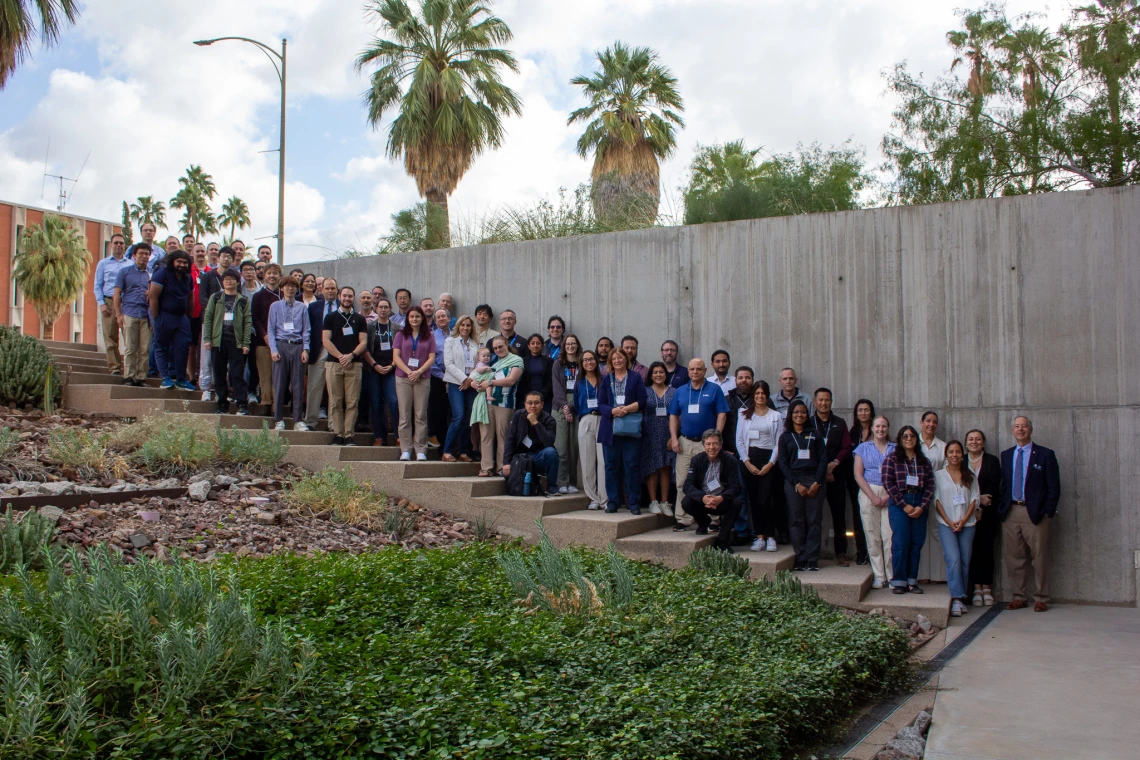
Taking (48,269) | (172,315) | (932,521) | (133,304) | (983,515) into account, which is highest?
(48,269)

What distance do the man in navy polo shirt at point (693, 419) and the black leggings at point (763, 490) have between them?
1.63 ft

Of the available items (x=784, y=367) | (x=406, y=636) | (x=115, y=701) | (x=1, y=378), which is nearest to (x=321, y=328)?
(x=1, y=378)

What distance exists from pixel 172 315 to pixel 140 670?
8558 mm

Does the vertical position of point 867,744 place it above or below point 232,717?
below

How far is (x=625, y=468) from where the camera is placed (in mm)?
10062

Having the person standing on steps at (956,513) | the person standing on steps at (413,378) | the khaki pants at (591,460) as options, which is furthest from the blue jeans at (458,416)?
the person standing on steps at (956,513)

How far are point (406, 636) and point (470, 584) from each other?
139cm

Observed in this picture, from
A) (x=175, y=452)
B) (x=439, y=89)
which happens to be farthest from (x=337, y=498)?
(x=439, y=89)

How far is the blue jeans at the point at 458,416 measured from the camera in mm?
10859

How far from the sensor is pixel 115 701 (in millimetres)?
3557

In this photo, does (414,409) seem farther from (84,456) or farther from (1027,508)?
(1027,508)

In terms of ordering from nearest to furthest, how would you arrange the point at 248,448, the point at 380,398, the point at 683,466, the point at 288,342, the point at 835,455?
the point at 835,455, the point at 248,448, the point at 683,466, the point at 288,342, the point at 380,398

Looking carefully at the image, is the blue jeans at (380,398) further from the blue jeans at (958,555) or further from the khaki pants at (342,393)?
the blue jeans at (958,555)

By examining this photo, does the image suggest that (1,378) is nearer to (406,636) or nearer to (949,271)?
(406,636)
